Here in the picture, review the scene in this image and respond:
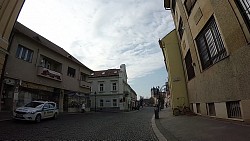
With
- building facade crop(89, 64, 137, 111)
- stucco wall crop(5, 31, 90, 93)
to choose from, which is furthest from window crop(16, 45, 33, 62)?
building facade crop(89, 64, 137, 111)

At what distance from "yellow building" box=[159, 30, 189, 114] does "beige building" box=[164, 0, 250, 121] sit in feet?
20.7

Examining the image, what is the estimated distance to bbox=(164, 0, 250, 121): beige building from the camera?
820 centimetres

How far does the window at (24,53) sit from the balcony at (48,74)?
1666 mm

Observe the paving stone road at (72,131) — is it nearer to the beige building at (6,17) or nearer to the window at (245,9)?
the beige building at (6,17)

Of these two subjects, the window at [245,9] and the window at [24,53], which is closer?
the window at [245,9]

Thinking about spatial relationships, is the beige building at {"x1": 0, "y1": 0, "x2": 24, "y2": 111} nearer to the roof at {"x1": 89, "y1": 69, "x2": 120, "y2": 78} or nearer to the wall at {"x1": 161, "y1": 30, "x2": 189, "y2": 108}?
the wall at {"x1": 161, "y1": 30, "x2": 189, "y2": 108}

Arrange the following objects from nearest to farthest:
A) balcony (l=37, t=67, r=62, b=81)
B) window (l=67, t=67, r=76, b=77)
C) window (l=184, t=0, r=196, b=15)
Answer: window (l=184, t=0, r=196, b=15) → balcony (l=37, t=67, r=62, b=81) → window (l=67, t=67, r=76, b=77)

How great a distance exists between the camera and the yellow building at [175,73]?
2178 cm

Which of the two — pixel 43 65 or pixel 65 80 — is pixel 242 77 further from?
pixel 65 80

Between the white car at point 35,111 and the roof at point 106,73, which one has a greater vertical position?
the roof at point 106,73

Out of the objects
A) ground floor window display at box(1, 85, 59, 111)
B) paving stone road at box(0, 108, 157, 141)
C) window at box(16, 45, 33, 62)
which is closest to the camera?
paving stone road at box(0, 108, 157, 141)

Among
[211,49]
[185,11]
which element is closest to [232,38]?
[211,49]

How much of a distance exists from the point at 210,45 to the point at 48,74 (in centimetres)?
1875

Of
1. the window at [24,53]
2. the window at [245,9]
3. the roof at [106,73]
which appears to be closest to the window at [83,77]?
the window at [24,53]
